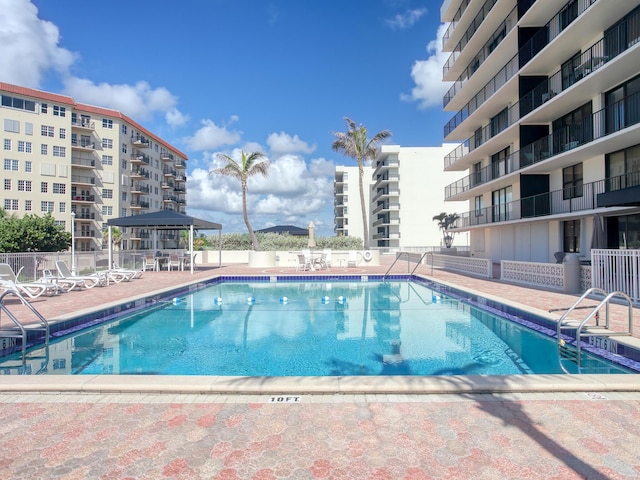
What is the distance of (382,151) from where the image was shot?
52125mm

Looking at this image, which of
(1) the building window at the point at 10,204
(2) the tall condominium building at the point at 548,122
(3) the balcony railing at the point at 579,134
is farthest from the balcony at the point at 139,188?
(3) the balcony railing at the point at 579,134

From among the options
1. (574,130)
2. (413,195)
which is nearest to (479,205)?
(574,130)

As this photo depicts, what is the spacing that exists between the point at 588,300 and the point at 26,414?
37.5 ft

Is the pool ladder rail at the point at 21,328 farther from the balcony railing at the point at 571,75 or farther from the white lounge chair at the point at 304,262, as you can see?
the balcony railing at the point at 571,75

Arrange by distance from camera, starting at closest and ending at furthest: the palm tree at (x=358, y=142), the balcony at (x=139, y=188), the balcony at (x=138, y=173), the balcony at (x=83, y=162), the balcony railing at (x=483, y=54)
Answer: the balcony railing at (x=483, y=54), the palm tree at (x=358, y=142), the balcony at (x=83, y=162), the balcony at (x=138, y=173), the balcony at (x=139, y=188)

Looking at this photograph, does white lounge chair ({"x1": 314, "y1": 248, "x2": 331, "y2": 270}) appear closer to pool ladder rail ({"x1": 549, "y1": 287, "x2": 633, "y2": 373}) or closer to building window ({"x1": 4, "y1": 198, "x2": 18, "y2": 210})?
pool ladder rail ({"x1": 549, "y1": 287, "x2": 633, "y2": 373})

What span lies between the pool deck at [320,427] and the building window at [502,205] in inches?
791

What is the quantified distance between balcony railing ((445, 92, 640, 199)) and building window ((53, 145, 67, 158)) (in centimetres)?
4840

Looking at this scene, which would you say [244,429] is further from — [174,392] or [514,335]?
[514,335]

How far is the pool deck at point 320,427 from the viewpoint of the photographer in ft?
8.36

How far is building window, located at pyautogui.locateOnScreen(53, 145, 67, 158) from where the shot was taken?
4447cm

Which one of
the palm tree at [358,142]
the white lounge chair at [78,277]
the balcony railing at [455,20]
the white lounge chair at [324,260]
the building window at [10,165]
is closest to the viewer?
the white lounge chair at [78,277]

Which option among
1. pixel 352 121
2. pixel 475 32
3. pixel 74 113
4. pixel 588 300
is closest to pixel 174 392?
pixel 588 300

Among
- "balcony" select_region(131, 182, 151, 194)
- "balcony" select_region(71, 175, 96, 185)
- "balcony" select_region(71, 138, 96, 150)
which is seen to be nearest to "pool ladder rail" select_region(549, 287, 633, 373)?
"balcony" select_region(71, 175, 96, 185)
